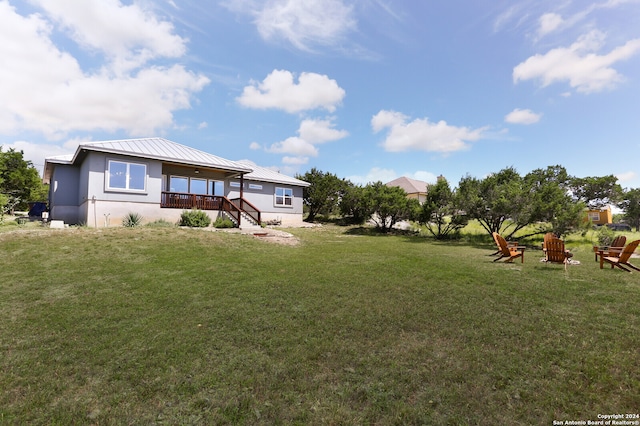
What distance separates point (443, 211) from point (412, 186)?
27.3 meters

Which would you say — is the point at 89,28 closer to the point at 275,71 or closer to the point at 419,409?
the point at 275,71

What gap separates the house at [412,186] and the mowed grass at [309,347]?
121ft

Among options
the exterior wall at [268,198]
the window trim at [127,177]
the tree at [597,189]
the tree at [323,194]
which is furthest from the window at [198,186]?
the tree at [597,189]

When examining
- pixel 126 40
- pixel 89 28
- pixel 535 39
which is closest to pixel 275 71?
pixel 126 40

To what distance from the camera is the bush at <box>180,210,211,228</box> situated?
16.3m

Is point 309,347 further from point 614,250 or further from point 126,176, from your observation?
point 126,176

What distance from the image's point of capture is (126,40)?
1321cm

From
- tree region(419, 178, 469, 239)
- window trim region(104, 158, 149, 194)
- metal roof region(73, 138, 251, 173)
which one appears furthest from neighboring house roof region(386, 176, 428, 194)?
window trim region(104, 158, 149, 194)

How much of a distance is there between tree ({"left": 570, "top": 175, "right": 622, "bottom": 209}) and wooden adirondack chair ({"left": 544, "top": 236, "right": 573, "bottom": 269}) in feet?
70.0

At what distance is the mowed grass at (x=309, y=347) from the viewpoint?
2678mm

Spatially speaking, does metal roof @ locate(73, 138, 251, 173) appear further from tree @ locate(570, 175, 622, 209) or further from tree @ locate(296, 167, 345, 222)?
tree @ locate(570, 175, 622, 209)

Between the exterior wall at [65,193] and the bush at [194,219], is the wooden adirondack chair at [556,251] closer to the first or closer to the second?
the bush at [194,219]

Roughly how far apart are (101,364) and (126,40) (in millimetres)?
15080

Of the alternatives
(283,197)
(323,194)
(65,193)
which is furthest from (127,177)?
(323,194)
